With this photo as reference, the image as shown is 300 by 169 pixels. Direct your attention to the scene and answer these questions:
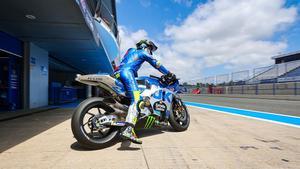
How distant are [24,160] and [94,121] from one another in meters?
1.08

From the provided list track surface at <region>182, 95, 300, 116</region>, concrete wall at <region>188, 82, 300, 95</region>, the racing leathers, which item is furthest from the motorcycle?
concrete wall at <region>188, 82, 300, 95</region>

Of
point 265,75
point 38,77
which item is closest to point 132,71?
point 38,77

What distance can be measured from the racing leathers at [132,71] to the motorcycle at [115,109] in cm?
12

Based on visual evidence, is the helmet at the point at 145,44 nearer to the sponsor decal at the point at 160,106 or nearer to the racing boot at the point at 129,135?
the sponsor decal at the point at 160,106

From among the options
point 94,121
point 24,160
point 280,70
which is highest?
point 280,70

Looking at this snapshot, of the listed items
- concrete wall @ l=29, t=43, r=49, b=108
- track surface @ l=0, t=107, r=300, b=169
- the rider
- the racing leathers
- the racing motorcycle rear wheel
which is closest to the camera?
track surface @ l=0, t=107, r=300, b=169

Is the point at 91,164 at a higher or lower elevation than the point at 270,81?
lower

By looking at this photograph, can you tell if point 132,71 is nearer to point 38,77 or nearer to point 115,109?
point 115,109

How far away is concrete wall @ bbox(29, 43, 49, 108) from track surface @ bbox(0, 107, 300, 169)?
6843mm

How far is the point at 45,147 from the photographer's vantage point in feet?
12.2

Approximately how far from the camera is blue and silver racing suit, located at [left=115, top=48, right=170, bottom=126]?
388cm

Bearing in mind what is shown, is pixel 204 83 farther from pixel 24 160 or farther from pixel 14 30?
pixel 24 160

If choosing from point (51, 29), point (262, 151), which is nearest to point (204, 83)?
point (51, 29)

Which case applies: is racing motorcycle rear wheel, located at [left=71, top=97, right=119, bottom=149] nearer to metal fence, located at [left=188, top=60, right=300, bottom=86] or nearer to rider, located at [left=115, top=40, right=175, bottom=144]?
rider, located at [left=115, top=40, right=175, bottom=144]
